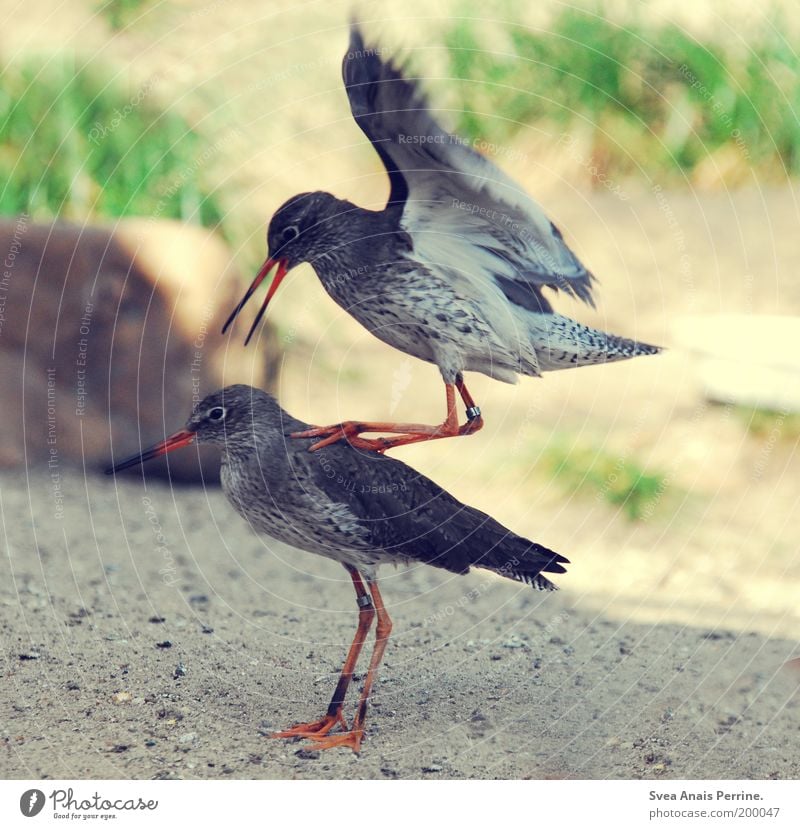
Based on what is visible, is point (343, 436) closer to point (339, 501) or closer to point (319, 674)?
point (339, 501)

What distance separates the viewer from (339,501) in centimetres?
334

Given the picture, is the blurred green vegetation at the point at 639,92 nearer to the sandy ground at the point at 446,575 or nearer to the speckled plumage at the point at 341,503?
the sandy ground at the point at 446,575

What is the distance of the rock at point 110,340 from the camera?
6.07 meters

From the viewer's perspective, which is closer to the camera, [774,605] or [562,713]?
[562,713]

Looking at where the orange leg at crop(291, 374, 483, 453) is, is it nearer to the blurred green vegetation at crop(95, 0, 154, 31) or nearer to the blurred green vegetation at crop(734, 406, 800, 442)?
the blurred green vegetation at crop(734, 406, 800, 442)

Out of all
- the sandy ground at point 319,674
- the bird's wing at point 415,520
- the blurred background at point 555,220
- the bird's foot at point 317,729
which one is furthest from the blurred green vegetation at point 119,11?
the bird's foot at point 317,729

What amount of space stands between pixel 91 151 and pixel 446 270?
486 centimetres

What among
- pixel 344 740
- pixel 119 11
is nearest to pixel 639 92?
pixel 119 11

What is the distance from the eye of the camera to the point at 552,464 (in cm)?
680

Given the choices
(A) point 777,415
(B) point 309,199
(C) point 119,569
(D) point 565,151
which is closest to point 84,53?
(D) point 565,151

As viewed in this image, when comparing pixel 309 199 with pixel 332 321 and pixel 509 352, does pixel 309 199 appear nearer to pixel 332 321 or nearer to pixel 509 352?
pixel 509 352

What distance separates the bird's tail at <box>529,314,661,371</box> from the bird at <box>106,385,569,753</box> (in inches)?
20.8

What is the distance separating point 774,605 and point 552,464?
5.41ft

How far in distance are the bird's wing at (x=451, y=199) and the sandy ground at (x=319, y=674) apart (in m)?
1.54
